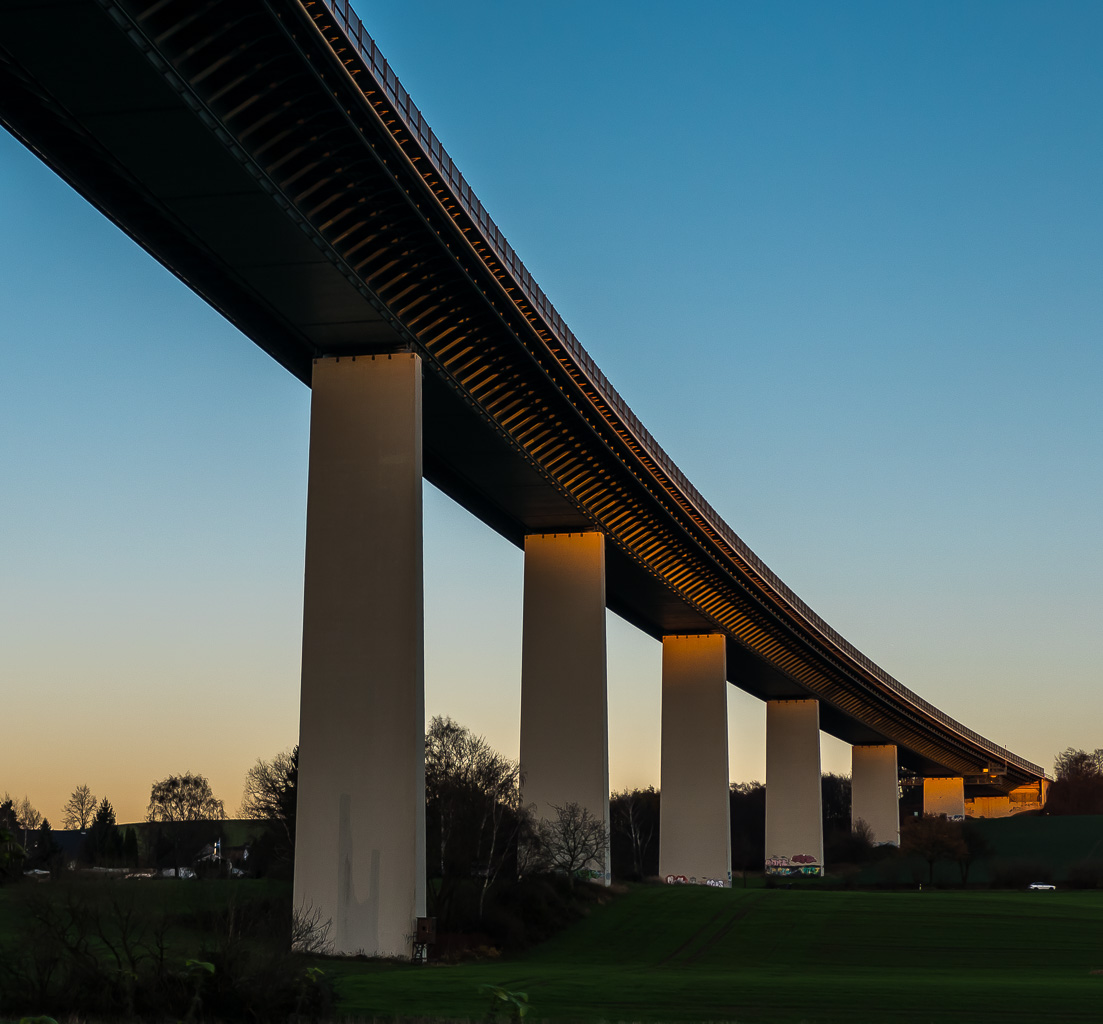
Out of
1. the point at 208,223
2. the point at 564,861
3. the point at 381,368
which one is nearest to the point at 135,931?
the point at 208,223

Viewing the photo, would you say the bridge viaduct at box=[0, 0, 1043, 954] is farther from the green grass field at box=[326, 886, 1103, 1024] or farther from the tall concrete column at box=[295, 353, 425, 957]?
the green grass field at box=[326, 886, 1103, 1024]

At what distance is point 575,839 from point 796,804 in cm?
4599

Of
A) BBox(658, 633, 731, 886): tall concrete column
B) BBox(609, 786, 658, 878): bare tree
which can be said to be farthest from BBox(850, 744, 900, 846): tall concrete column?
BBox(658, 633, 731, 886): tall concrete column

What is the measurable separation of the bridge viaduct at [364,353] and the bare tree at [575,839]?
0.98m

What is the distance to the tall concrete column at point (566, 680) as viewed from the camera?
190ft

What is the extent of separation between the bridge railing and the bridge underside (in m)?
0.34

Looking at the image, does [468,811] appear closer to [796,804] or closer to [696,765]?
[696,765]

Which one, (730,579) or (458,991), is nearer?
(458,991)

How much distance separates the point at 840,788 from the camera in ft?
651

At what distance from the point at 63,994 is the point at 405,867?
15.3 m

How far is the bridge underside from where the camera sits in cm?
2672

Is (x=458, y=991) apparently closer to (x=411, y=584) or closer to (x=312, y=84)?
(x=411, y=584)

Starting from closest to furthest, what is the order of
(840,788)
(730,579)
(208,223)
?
(208,223) → (730,579) → (840,788)

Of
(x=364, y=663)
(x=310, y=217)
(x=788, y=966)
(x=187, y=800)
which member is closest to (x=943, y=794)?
(x=187, y=800)
